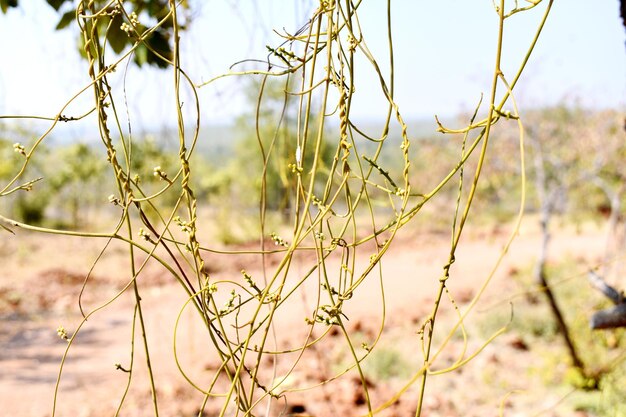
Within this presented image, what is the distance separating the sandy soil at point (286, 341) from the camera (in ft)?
10.4

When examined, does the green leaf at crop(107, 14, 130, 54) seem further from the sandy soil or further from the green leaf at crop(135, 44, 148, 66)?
the sandy soil

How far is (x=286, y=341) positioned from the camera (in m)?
4.61

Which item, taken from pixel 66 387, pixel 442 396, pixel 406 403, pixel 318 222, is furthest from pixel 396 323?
pixel 318 222

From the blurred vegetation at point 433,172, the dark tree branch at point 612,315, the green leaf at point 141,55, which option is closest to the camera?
the dark tree branch at point 612,315

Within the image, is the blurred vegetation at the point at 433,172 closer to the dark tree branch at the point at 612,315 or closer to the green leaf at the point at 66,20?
the green leaf at the point at 66,20

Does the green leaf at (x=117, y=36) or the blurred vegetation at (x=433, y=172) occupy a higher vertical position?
the blurred vegetation at (x=433, y=172)

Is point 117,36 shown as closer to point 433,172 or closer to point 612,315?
point 612,315

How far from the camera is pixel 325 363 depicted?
4.00 meters

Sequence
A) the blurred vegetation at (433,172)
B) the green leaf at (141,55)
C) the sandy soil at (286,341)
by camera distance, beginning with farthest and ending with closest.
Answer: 1. the blurred vegetation at (433,172)
2. the sandy soil at (286,341)
3. the green leaf at (141,55)

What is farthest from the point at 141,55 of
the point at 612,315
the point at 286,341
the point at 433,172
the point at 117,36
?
the point at 433,172

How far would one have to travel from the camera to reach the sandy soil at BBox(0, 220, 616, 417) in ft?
10.4

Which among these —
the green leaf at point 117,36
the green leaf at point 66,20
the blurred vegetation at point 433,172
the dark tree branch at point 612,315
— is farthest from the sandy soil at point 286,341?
the blurred vegetation at point 433,172

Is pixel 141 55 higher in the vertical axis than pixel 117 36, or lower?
higher

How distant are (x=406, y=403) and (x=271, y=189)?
1581cm
